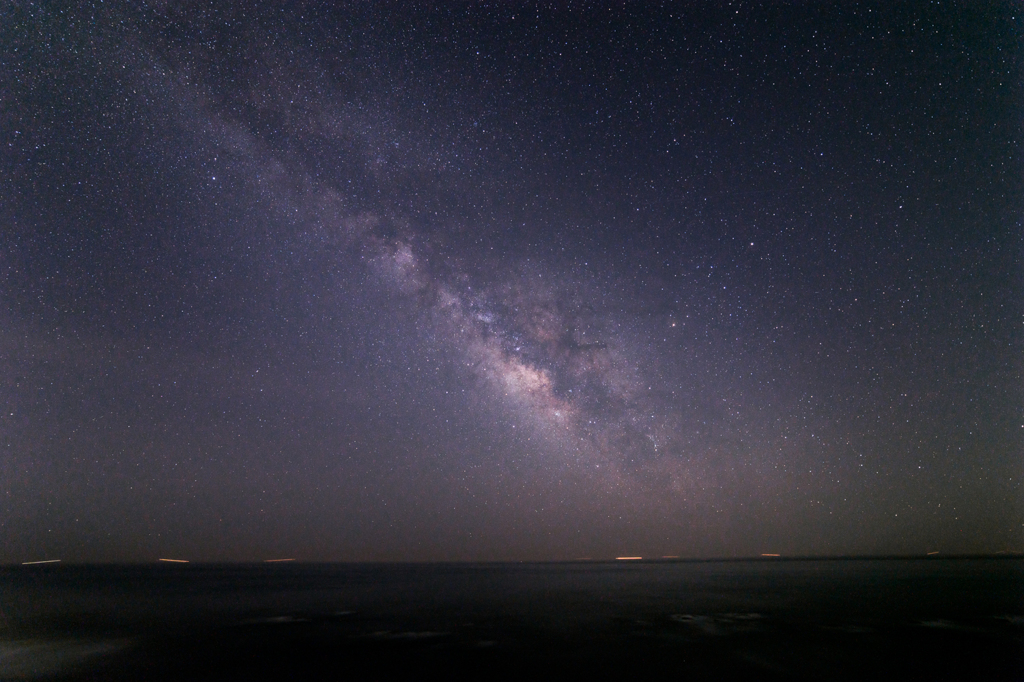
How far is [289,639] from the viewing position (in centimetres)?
2266

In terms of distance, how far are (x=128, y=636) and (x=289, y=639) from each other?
781cm

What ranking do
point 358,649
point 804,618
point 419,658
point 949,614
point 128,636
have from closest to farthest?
point 419,658 < point 358,649 < point 128,636 < point 804,618 < point 949,614

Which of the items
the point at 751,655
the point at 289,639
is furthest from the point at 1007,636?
the point at 289,639

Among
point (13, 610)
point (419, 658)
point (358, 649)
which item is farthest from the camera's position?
point (13, 610)

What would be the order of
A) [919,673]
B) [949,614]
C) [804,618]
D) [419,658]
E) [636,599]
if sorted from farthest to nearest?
[636,599], [949,614], [804,618], [419,658], [919,673]

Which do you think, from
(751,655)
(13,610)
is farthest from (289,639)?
(13,610)

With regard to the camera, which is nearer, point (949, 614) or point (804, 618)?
point (804, 618)

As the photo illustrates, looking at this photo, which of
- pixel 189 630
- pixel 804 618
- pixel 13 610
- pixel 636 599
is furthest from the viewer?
pixel 636 599

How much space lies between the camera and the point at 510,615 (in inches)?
1204

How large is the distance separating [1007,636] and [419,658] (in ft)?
72.8

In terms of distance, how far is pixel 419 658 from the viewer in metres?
18.5

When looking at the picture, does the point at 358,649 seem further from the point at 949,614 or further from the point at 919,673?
the point at 949,614

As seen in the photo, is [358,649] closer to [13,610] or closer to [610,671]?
[610,671]

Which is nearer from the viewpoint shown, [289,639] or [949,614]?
[289,639]
